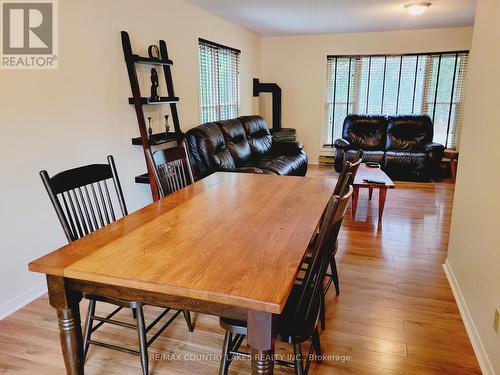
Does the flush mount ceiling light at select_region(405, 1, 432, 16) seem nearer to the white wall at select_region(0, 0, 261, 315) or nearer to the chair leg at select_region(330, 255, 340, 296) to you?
the white wall at select_region(0, 0, 261, 315)

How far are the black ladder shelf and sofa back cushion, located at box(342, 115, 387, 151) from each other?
366cm

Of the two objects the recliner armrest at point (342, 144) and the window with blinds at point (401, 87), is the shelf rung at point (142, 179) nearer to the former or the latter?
the recliner armrest at point (342, 144)

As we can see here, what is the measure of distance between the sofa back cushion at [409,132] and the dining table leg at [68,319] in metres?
6.05

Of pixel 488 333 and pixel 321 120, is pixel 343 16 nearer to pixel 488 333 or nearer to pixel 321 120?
pixel 321 120

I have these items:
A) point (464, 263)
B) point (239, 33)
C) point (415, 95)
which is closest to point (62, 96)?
point (464, 263)

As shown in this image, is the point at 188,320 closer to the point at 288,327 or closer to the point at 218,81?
the point at 288,327

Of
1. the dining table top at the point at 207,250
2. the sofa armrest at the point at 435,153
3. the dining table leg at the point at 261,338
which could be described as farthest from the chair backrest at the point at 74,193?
the sofa armrest at the point at 435,153

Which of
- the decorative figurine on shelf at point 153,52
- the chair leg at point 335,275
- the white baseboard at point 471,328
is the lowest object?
the white baseboard at point 471,328

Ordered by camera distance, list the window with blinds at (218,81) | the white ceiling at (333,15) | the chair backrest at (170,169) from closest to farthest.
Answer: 1. the chair backrest at (170,169)
2. the white ceiling at (333,15)
3. the window with blinds at (218,81)

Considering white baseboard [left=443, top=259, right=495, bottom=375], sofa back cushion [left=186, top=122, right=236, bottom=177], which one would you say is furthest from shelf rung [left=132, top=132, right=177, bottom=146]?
white baseboard [left=443, top=259, right=495, bottom=375]

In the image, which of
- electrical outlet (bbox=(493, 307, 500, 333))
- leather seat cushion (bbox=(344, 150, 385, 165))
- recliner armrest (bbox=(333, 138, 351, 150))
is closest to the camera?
electrical outlet (bbox=(493, 307, 500, 333))

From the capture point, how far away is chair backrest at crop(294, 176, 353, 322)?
1381 mm

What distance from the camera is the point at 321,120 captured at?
728 centimetres

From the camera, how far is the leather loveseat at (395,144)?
19.9ft
